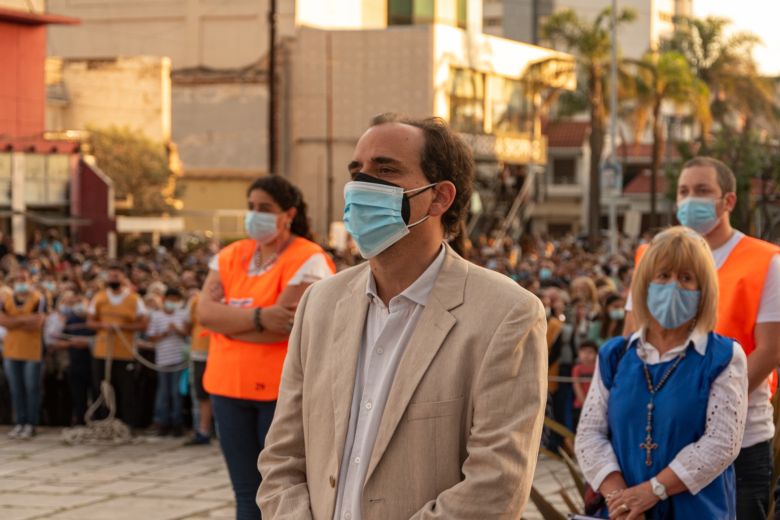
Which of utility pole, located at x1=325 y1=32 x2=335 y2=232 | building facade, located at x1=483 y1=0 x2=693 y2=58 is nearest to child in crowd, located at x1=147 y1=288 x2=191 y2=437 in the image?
utility pole, located at x1=325 y1=32 x2=335 y2=232

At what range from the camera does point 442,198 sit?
3705 mm

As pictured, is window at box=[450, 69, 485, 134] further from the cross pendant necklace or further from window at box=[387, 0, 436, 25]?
the cross pendant necklace

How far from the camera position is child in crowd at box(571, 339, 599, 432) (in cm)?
1279

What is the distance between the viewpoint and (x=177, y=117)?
54250 millimetres

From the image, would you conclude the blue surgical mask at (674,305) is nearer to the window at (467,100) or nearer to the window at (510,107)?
the window at (467,100)

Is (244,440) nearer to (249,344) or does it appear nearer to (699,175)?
(249,344)

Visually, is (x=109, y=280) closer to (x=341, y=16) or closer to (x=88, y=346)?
(x=88, y=346)

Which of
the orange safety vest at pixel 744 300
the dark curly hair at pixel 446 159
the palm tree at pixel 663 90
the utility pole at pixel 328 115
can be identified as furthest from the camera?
the palm tree at pixel 663 90

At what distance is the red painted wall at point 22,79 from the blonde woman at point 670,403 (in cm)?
3882

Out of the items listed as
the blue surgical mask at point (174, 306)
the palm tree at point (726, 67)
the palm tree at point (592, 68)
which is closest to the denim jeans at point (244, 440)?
the blue surgical mask at point (174, 306)

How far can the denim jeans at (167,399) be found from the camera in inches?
583

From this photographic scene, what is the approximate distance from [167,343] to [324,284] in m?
11.2

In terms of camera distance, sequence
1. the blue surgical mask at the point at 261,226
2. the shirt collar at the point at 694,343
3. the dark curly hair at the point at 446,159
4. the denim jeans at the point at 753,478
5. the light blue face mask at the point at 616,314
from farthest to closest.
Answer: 1. the light blue face mask at the point at 616,314
2. the blue surgical mask at the point at 261,226
3. the denim jeans at the point at 753,478
4. the shirt collar at the point at 694,343
5. the dark curly hair at the point at 446,159

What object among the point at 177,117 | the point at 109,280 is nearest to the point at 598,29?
the point at 177,117
